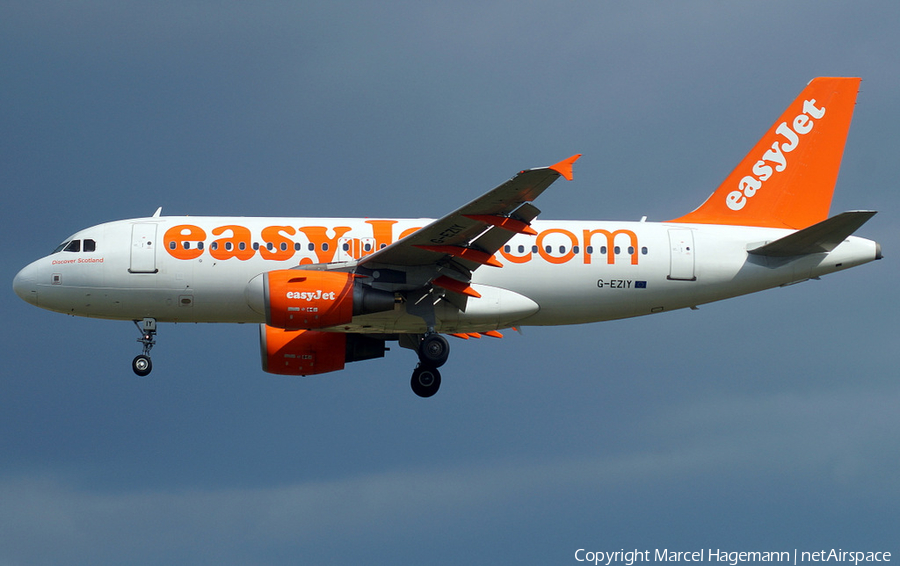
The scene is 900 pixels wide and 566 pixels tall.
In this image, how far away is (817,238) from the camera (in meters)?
31.6

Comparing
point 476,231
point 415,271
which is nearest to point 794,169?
point 476,231

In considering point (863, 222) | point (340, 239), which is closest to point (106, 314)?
point (340, 239)

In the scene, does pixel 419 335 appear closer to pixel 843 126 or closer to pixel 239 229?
pixel 239 229

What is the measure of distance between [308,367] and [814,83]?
18.0 metres

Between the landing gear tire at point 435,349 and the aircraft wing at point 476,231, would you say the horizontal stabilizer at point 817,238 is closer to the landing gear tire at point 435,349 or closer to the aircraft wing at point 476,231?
the aircraft wing at point 476,231

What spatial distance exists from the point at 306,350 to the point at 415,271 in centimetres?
557

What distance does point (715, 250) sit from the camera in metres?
32.7

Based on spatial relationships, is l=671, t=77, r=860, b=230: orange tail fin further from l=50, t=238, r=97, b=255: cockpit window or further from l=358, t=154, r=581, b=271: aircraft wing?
l=50, t=238, r=97, b=255: cockpit window

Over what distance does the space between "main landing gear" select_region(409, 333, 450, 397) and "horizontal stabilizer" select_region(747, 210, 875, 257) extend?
9370 millimetres

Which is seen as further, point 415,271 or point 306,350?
point 306,350

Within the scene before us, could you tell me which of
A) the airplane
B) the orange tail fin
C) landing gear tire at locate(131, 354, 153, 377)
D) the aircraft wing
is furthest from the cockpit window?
the orange tail fin

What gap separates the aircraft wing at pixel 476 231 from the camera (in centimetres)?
2666

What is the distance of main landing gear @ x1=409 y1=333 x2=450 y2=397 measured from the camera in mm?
30953

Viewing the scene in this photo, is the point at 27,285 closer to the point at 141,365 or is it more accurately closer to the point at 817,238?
the point at 141,365
